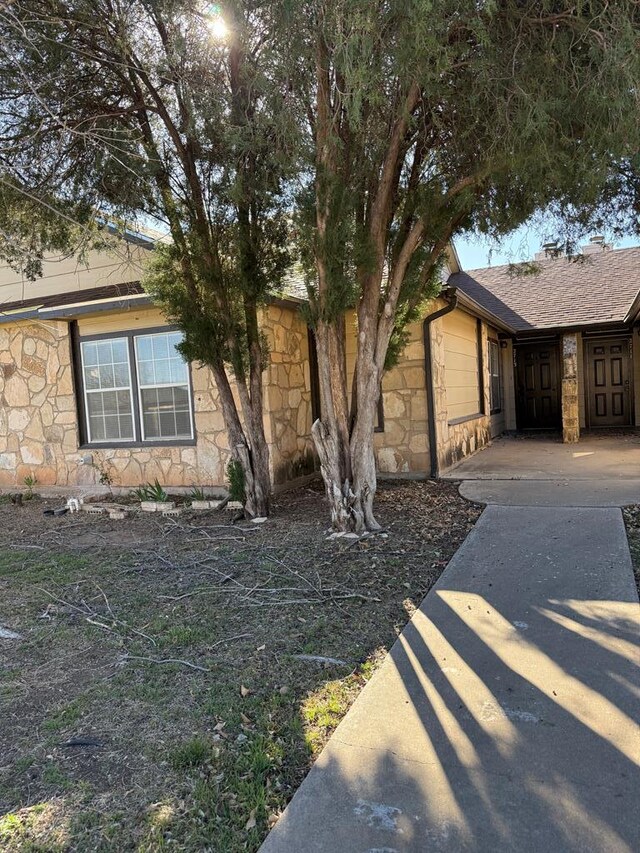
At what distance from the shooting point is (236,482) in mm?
7574

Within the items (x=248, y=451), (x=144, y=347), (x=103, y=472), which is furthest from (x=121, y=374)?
(x=248, y=451)

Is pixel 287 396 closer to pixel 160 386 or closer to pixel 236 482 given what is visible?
pixel 236 482

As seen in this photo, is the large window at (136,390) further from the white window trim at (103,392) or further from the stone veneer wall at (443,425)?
the stone veneer wall at (443,425)

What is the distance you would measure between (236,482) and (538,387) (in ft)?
35.2

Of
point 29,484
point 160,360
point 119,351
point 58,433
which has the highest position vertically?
point 119,351

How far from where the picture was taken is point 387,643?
3.71 m

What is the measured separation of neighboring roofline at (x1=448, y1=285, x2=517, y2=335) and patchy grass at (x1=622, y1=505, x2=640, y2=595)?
408 centimetres

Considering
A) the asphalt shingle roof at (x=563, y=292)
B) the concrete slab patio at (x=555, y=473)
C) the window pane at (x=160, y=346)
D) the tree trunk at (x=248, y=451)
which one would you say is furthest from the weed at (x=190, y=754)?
the asphalt shingle roof at (x=563, y=292)

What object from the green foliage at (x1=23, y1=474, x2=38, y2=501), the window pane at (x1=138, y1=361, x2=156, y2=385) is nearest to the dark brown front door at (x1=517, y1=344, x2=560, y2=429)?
the window pane at (x1=138, y1=361, x2=156, y2=385)

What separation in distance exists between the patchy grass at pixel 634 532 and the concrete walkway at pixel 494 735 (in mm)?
324

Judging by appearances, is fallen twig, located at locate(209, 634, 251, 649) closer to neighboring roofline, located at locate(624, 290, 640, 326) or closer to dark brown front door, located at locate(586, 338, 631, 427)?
neighboring roofline, located at locate(624, 290, 640, 326)

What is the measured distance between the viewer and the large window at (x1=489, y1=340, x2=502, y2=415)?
13894mm

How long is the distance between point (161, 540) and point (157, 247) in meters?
3.29

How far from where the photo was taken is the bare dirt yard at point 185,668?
7.61ft
